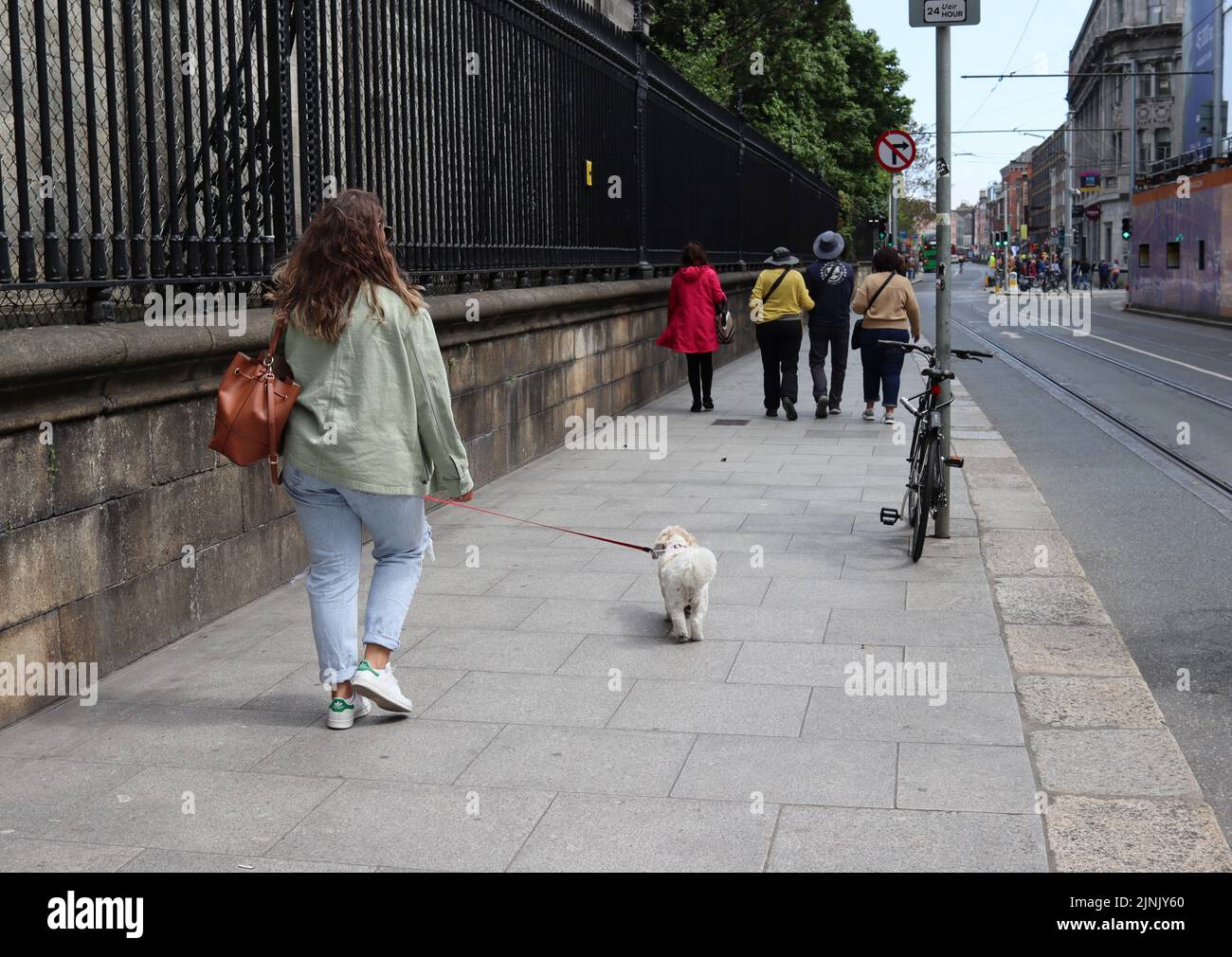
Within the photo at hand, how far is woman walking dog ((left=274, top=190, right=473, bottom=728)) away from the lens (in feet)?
14.9

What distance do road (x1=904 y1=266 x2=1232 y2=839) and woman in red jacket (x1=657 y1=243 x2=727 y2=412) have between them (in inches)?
123

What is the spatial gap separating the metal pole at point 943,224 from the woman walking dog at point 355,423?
3.61m

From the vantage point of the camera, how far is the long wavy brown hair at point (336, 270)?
4.50 m

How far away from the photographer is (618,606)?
6.35 metres

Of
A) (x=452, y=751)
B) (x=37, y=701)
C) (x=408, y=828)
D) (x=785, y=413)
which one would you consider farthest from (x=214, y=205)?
(x=785, y=413)

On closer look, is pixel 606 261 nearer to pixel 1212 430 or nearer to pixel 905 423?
pixel 905 423

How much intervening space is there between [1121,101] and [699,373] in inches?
3045

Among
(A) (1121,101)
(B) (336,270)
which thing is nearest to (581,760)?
(B) (336,270)

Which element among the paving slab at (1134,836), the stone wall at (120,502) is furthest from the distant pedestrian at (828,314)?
the paving slab at (1134,836)

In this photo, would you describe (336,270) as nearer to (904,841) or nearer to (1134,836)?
(904,841)

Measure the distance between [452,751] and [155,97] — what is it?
315 centimetres

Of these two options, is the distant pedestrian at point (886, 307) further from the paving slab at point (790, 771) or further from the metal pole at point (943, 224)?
the paving slab at point (790, 771)

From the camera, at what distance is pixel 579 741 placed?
14.8 ft

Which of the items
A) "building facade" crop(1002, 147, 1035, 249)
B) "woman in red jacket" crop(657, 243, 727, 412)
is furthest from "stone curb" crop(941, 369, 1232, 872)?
"building facade" crop(1002, 147, 1035, 249)
